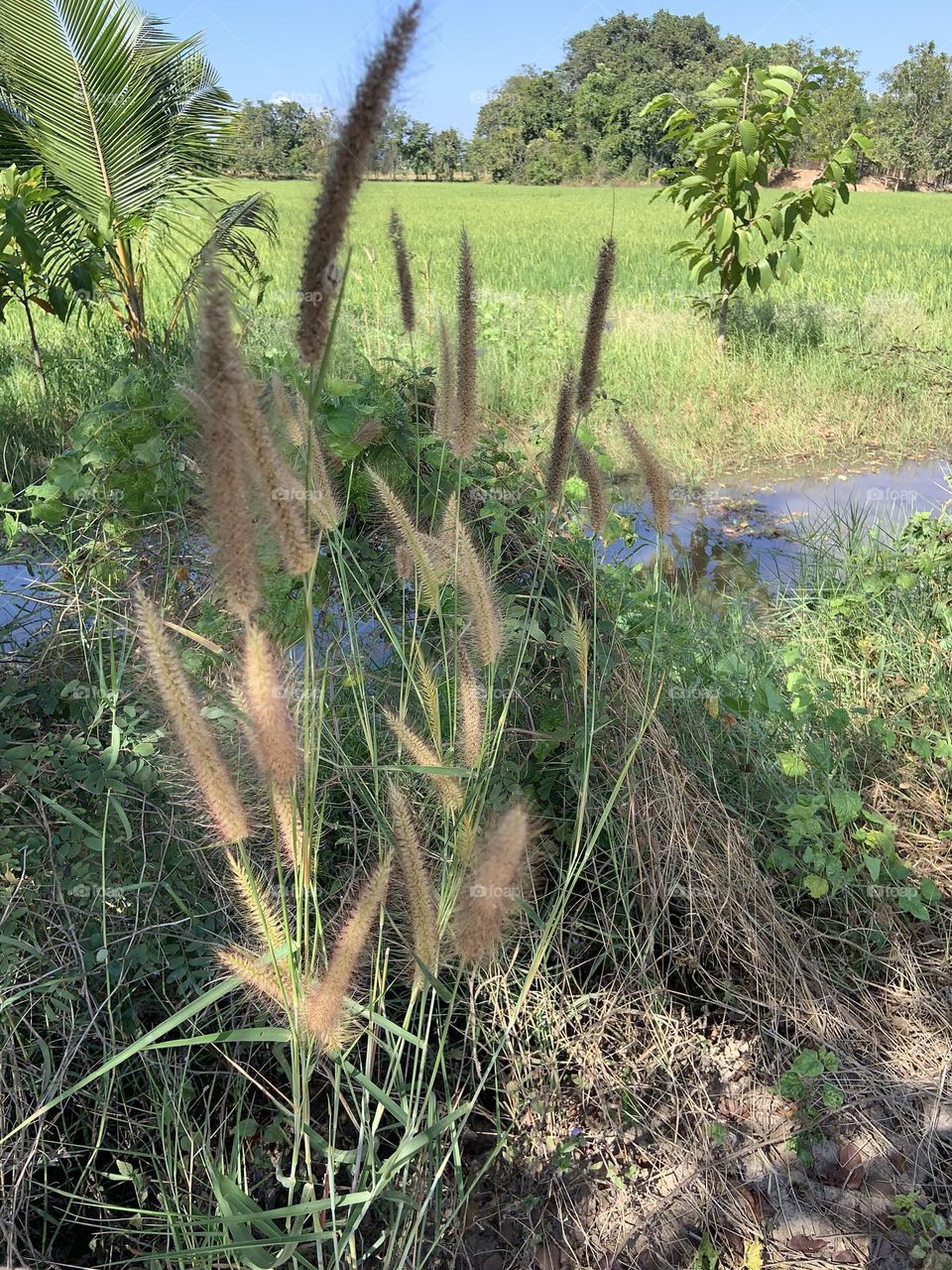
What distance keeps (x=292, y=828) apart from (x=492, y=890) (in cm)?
26

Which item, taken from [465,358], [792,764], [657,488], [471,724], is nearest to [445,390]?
[465,358]

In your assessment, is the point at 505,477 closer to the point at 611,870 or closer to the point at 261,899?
the point at 611,870

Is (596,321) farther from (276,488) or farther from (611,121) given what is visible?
(611,121)

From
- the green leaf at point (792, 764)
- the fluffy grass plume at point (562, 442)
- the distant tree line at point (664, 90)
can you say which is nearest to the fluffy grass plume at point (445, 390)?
the fluffy grass plume at point (562, 442)

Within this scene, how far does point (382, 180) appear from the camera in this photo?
94 centimetres

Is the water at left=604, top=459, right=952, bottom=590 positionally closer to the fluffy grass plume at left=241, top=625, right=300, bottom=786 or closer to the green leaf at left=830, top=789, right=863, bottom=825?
the green leaf at left=830, top=789, right=863, bottom=825

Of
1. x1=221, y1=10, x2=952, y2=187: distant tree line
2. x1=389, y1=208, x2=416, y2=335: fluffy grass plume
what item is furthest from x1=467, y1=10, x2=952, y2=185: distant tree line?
x1=389, y1=208, x2=416, y2=335: fluffy grass plume

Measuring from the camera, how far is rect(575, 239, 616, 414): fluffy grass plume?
1420 millimetres

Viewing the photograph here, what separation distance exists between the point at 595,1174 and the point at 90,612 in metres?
1.63

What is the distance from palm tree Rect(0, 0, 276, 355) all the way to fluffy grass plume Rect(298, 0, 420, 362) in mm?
4055

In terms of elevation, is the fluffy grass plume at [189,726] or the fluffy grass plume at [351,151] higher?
the fluffy grass plume at [351,151]

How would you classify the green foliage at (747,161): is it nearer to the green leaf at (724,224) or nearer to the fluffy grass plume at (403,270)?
the green leaf at (724,224)

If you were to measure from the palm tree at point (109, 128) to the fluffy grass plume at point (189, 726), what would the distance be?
412cm

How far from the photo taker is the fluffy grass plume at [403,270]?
1.64m
